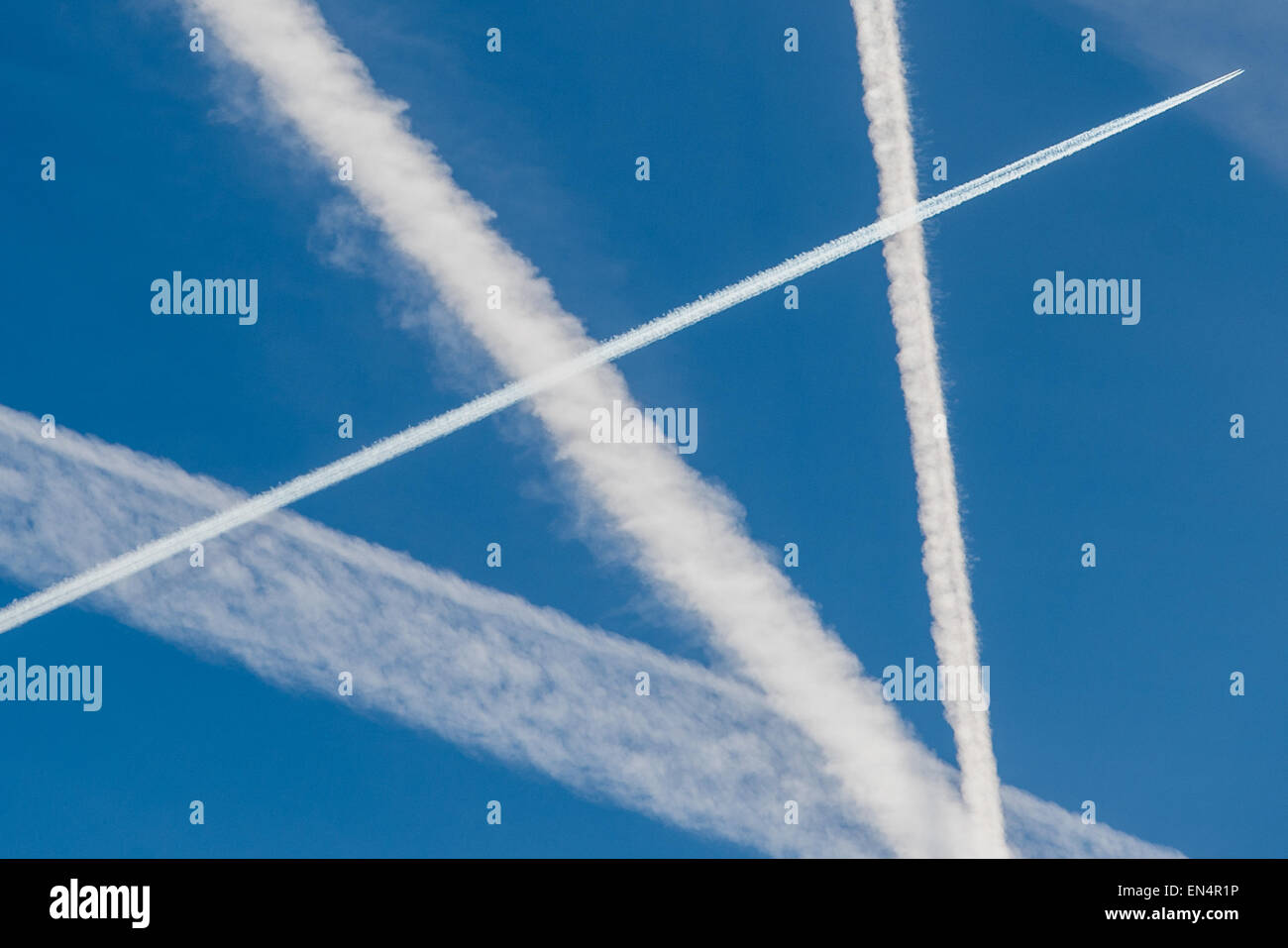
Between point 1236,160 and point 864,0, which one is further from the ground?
point 864,0

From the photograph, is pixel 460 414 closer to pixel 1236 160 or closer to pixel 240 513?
pixel 240 513
